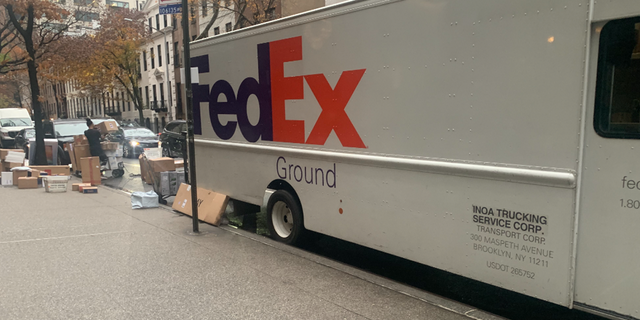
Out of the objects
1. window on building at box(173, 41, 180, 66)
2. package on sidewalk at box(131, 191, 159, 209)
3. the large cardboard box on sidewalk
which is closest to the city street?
package on sidewalk at box(131, 191, 159, 209)

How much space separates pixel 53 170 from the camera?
13594mm

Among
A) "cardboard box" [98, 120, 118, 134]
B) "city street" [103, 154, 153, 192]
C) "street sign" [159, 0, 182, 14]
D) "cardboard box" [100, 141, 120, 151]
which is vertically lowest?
"city street" [103, 154, 153, 192]

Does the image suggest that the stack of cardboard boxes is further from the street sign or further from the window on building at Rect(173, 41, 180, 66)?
the window on building at Rect(173, 41, 180, 66)

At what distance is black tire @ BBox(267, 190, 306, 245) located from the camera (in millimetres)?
6258

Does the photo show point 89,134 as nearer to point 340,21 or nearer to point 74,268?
point 74,268

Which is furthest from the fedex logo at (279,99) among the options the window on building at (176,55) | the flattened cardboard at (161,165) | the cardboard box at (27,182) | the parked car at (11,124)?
the window on building at (176,55)

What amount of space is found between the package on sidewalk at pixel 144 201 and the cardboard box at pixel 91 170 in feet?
13.9

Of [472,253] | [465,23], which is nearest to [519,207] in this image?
[472,253]

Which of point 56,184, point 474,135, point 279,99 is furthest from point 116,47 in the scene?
point 474,135

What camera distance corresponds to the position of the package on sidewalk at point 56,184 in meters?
11.8

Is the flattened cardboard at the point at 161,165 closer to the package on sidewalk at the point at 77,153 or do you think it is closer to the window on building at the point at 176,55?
the package on sidewalk at the point at 77,153

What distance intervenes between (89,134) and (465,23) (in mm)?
12389

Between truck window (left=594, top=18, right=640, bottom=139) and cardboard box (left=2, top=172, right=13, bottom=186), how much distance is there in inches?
591

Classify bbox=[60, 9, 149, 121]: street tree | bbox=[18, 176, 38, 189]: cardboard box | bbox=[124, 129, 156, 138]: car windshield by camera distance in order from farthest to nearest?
bbox=[60, 9, 149, 121]: street tree < bbox=[124, 129, 156, 138]: car windshield < bbox=[18, 176, 38, 189]: cardboard box
